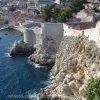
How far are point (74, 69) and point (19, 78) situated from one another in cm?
772

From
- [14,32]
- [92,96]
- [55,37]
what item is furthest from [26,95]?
[14,32]

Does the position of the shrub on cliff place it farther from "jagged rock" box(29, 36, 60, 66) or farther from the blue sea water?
"jagged rock" box(29, 36, 60, 66)

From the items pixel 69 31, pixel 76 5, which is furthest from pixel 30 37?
pixel 76 5

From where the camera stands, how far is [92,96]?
2750 cm

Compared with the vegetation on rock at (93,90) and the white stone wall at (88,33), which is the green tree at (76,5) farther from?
the vegetation on rock at (93,90)

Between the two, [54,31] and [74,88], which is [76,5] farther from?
[74,88]

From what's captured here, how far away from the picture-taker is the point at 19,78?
43.4 metres

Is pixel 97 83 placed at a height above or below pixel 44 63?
above

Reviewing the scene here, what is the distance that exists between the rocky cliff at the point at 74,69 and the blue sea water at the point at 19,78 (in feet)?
6.36

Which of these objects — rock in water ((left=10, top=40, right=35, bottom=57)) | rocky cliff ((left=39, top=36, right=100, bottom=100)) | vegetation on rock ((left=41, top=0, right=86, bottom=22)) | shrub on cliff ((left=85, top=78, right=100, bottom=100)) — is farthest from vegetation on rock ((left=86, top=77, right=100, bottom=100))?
vegetation on rock ((left=41, top=0, right=86, bottom=22))

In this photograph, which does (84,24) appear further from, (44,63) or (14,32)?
(14,32)

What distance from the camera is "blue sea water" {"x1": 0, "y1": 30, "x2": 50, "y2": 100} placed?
3756 cm

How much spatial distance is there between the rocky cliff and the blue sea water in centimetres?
194

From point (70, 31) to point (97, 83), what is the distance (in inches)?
724
